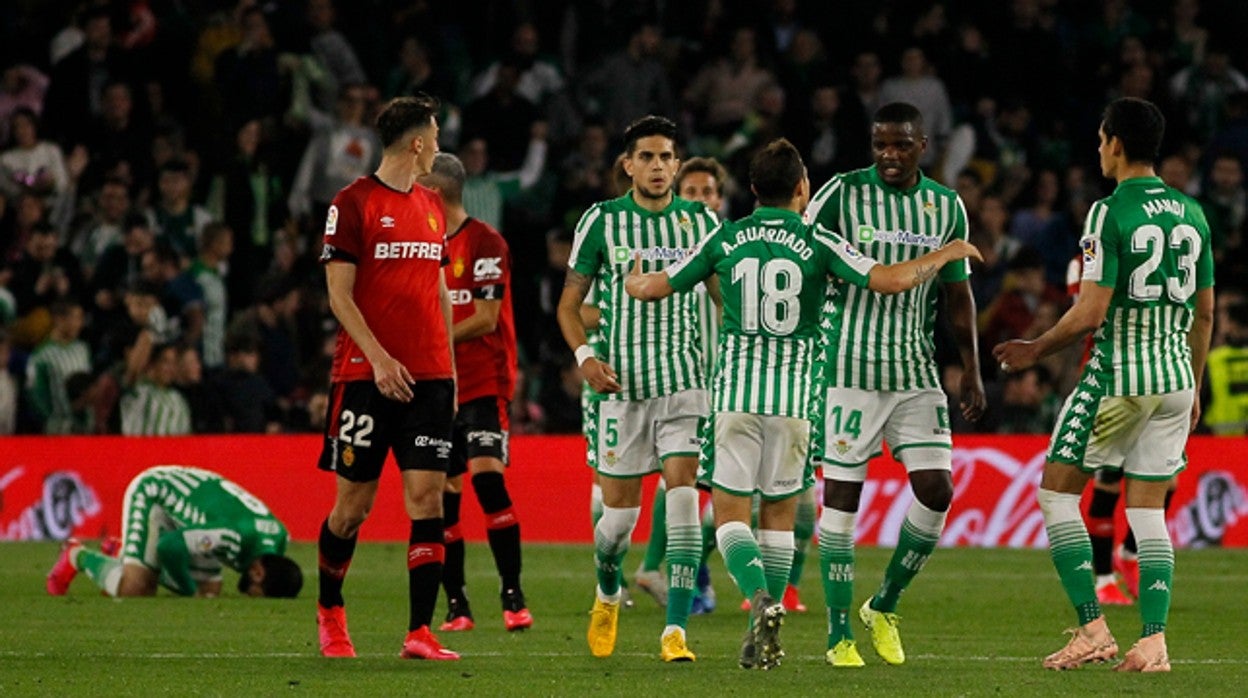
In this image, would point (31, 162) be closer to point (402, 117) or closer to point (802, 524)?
point (802, 524)

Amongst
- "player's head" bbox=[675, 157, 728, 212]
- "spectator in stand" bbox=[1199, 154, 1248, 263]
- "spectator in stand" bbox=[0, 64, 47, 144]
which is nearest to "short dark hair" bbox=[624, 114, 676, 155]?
"player's head" bbox=[675, 157, 728, 212]

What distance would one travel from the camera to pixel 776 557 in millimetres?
9633

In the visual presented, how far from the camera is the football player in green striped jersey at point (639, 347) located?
10305 millimetres

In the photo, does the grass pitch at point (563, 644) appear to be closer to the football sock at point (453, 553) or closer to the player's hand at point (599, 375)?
the football sock at point (453, 553)

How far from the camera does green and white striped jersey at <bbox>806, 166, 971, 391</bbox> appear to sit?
9797 millimetres

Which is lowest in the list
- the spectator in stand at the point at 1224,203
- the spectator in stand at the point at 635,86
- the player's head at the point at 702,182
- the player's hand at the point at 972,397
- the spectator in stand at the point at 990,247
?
the player's hand at the point at 972,397

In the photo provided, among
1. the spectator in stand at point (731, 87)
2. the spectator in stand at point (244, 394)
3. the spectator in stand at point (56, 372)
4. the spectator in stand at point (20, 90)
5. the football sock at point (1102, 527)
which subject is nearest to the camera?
the football sock at point (1102, 527)

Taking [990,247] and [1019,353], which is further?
[990,247]

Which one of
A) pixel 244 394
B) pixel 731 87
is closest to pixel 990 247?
pixel 731 87

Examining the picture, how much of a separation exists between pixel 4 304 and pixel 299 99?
3657 millimetres

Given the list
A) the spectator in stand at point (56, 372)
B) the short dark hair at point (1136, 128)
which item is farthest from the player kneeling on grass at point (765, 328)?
the spectator in stand at point (56, 372)

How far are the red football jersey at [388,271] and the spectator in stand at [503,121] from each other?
41.5 feet

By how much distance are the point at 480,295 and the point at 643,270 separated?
70.2 inches

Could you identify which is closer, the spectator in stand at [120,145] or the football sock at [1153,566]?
the football sock at [1153,566]
